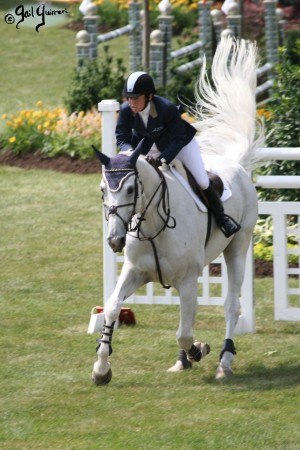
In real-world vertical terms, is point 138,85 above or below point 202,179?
above

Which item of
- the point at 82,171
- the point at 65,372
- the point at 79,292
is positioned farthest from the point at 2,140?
the point at 65,372

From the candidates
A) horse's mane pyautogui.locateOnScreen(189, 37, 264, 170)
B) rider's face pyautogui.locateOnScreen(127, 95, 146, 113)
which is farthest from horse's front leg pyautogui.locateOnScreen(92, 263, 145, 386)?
horse's mane pyautogui.locateOnScreen(189, 37, 264, 170)

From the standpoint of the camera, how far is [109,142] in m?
9.58

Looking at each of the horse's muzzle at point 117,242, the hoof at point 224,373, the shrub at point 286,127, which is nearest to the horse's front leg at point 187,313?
the hoof at point 224,373

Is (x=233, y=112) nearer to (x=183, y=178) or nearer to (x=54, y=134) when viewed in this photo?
(x=183, y=178)

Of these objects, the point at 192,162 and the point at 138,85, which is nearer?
the point at 138,85

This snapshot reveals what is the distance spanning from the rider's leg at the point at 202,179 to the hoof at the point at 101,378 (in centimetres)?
138

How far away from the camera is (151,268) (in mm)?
8016

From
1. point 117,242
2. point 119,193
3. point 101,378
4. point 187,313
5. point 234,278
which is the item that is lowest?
point 101,378

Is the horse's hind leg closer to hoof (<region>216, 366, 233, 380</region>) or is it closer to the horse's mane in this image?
hoof (<region>216, 366, 233, 380</region>)

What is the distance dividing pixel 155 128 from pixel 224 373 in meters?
1.77

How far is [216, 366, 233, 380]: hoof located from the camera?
822cm

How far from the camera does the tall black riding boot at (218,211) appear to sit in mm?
8414

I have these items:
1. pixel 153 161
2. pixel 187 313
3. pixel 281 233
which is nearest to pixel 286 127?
pixel 281 233
